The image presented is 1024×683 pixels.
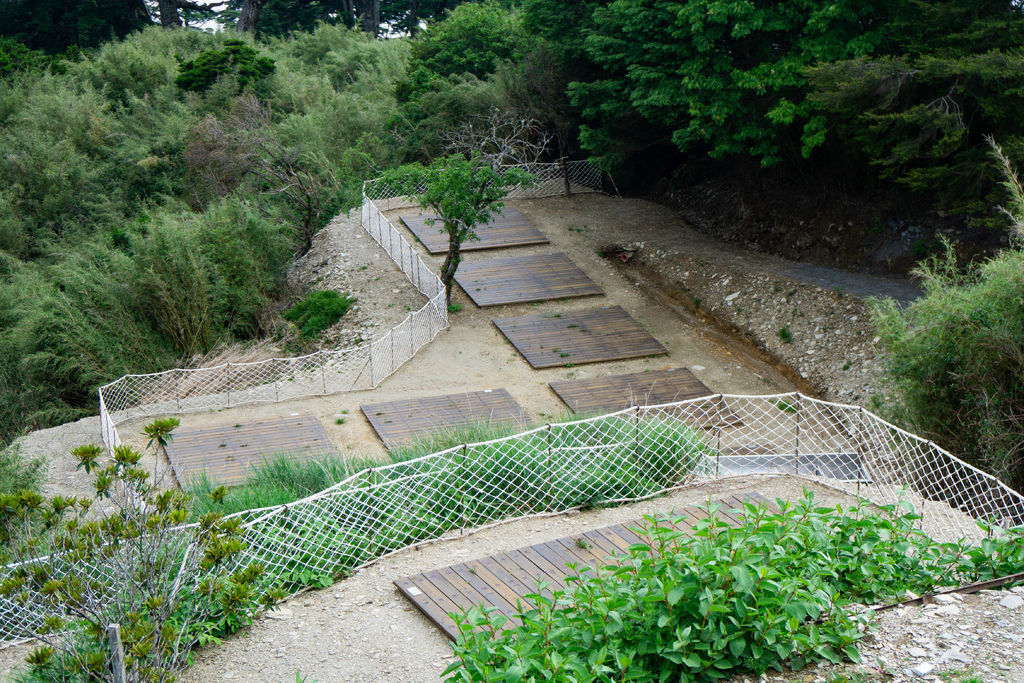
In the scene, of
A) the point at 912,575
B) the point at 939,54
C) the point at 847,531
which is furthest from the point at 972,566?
the point at 939,54

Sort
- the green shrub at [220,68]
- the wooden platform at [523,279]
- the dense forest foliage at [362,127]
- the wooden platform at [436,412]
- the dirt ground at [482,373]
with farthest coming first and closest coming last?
the green shrub at [220,68], the wooden platform at [523,279], the dense forest foliage at [362,127], the wooden platform at [436,412], the dirt ground at [482,373]

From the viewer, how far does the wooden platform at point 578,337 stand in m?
13.1

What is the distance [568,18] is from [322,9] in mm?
21094

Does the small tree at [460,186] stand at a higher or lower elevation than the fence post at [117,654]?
higher

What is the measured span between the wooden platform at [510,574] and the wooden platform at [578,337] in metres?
6.80

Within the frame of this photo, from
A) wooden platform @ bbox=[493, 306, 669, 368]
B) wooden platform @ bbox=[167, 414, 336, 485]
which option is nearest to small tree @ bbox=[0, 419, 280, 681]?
wooden platform @ bbox=[167, 414, 336, 485]

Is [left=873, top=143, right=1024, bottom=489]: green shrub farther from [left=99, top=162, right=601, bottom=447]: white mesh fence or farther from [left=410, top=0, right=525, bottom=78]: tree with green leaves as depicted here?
[left=410, top=0, right=525, bottom=78]: tree with green leaves

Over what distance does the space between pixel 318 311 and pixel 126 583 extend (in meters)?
10.3

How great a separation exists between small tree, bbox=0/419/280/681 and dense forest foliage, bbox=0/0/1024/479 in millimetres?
9134

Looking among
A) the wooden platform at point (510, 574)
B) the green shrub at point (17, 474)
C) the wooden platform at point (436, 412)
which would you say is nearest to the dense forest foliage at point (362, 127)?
the wooden platform at point (436, 412)

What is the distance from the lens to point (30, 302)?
1435 centimetres

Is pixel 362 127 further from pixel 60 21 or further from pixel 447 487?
pixel 447 487

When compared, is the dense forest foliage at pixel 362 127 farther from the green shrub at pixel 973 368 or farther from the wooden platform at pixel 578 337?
the green shrub at pixel 973 368

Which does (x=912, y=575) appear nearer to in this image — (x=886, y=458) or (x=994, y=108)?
(x=886, y=458)
